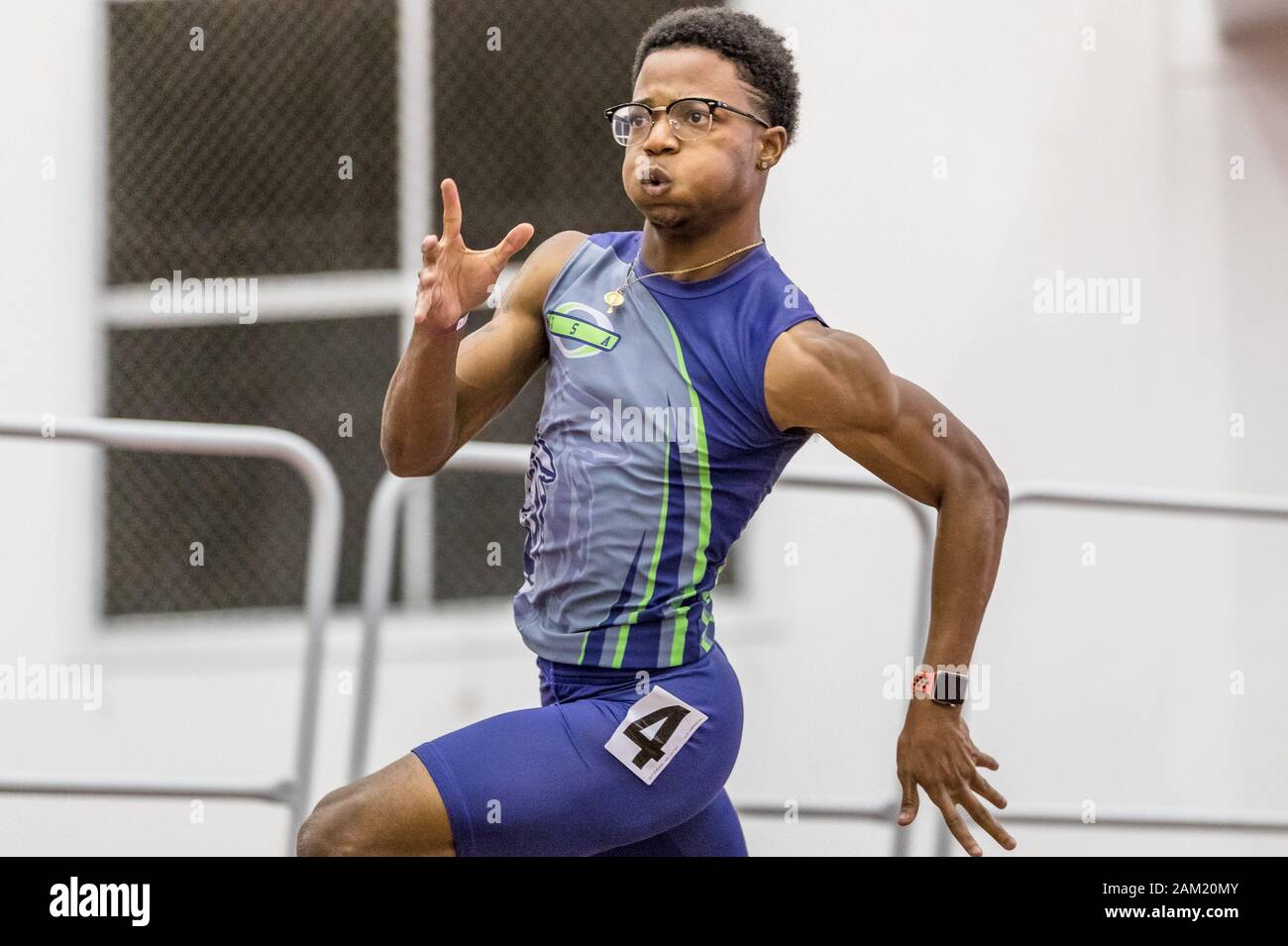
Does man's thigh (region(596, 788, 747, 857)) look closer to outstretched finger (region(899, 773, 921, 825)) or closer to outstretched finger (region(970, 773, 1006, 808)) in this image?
outstretched finger (region(899, 773, 921, 825))

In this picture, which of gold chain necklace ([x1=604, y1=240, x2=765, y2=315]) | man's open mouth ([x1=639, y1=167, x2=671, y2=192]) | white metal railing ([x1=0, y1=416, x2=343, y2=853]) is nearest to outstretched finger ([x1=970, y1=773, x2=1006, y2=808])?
gold chain necklace ([x1=604, y1=240, x2=765, y2=315])

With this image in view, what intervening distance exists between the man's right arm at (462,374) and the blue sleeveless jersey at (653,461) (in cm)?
16

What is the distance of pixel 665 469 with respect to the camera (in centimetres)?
254

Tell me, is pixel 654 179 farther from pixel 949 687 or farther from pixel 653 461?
pixel 949 687

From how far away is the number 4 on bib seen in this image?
247 centimetres

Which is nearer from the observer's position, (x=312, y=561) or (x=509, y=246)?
(x=509, y=246)

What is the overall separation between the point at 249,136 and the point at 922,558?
3.03m

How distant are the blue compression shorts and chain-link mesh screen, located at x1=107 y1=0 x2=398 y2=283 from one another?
3.38m

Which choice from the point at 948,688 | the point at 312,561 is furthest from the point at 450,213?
the point at 312,561

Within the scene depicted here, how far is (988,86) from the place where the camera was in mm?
5543

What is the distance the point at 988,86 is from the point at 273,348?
280 cm

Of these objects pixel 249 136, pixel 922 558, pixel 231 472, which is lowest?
pixel 922 558
